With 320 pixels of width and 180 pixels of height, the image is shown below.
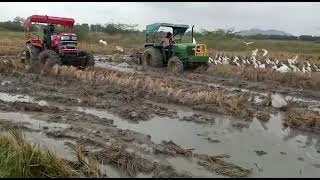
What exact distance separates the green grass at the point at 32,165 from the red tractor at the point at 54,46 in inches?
425

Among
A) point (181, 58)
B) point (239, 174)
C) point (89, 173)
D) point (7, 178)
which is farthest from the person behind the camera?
point (181, 58)

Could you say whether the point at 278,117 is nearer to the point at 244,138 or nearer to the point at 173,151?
the point at 244,138

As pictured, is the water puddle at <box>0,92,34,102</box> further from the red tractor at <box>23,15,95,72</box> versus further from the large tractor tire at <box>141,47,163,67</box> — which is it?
the large tractor tire at <box>141,47,163,67</box>

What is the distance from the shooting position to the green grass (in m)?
5.50

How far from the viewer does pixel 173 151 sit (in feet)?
23.1

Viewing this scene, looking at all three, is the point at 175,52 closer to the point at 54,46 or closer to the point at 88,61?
the point at 88,61

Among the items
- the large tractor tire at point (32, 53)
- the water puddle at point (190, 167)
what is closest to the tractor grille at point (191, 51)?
the large tractor tire at point (32, 53)

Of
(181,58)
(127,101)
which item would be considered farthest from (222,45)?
(127,101)

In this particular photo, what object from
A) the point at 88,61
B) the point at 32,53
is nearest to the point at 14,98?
the point at 88,61

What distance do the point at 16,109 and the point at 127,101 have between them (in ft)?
8.69

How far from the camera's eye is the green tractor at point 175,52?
1809 cm

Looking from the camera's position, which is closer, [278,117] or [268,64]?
[278,117]

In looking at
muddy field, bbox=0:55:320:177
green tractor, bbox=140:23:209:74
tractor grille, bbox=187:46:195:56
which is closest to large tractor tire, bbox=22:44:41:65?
muddy field, bbox=0:55:320:177

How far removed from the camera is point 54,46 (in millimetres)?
17312
